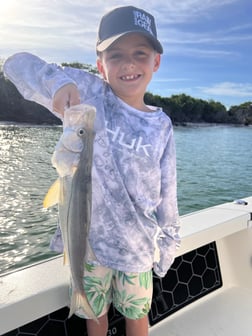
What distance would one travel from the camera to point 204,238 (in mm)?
2250

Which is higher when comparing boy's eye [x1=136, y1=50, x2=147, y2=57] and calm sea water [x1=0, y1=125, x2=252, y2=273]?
boy's eye [x1=136, y1=50, x2=147, y2=57]

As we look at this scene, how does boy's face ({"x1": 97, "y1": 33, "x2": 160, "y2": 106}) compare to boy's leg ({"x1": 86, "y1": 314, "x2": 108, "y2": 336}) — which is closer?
boy's face ({"x1": 97, "y1": 33, "x2": 160, "y2": 106})

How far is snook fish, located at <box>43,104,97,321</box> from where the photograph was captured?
3.68 feet

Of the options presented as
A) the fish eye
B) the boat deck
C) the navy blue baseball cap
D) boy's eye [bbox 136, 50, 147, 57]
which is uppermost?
the navy blue baseball cap

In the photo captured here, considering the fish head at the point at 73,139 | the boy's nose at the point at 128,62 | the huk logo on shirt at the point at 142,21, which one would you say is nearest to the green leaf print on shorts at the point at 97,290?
the fish head at the point at 73,139

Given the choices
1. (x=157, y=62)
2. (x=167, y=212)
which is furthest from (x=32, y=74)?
(x=167, y=212)

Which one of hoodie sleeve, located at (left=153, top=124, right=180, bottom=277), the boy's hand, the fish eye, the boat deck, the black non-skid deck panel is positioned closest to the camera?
the fish eye

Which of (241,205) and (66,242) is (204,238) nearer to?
(241,205)

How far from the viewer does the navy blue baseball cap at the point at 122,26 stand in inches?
56.2

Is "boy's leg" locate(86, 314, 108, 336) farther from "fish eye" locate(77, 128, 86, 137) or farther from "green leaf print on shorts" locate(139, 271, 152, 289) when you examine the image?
"fish eye" locate(77, 128, 86, 137)

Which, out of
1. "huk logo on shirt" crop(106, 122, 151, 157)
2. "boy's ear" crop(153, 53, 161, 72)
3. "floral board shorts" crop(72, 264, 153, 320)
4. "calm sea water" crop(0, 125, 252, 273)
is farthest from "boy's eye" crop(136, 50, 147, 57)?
"calm sea water" crop(0, 125, 252, 273)

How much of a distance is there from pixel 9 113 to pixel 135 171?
35.0 metres

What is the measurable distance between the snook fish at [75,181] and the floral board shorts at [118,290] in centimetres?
23

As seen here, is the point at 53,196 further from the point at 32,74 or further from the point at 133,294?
the point at 133,294
